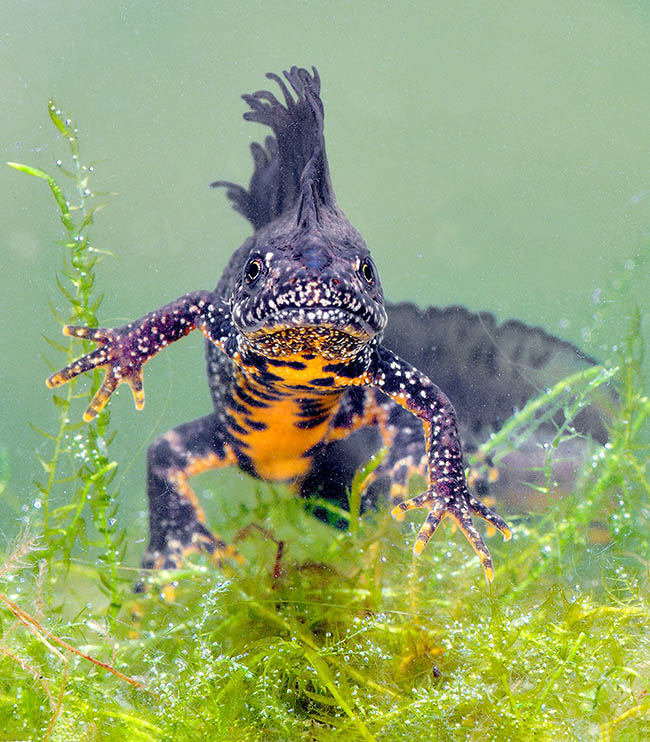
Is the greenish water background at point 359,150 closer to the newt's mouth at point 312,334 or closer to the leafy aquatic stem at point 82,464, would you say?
the leafy aquatic stem at point 82,464

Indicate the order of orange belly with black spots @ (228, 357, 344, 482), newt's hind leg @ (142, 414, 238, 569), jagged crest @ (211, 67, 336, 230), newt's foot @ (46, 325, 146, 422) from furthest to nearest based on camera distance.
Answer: newt's hind leg @ (142, 414, 238, 569)
jagged crest @ (211, 67, 336, 230)
orange belly with black spots @ (228, 357, 344, 482)
newt's foot @ (46, 325, 146, 422)

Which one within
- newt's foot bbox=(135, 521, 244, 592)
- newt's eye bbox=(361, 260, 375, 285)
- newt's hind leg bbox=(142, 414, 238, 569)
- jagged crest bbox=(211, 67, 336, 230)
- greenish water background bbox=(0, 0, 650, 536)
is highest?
greenish water background bbox=(0, 0, 650, 536)

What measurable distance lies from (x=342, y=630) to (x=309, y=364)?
1.61 meters

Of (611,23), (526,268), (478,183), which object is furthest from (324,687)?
(478,183)

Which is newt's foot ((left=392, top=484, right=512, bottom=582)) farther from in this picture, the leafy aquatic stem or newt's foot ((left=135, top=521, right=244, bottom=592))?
newt's foot ((left=135, top=521, right=244, bottom=592))

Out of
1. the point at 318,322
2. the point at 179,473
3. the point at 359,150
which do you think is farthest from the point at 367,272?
the point at 359,150

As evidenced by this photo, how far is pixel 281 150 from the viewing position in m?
5.37

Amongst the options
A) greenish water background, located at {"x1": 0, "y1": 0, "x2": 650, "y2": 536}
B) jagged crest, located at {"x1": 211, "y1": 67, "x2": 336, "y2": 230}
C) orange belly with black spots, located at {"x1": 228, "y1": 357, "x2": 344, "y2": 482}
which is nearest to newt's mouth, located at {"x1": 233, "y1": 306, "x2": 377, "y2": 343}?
orange belly with black spots, located at {"x1": 228, "y1": 357, "x2": 344, "y2": 482}

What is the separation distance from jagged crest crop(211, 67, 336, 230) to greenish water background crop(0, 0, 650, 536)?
2.01 ft

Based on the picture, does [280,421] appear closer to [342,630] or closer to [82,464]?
[82,464]

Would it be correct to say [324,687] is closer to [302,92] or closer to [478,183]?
[302,92]

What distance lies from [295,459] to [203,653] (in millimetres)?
2543

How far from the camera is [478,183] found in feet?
85.0

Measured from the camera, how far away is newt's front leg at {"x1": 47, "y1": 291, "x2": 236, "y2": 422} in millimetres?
3932
